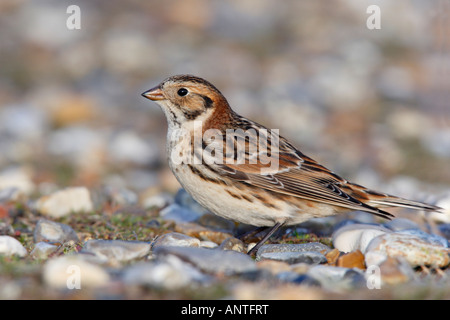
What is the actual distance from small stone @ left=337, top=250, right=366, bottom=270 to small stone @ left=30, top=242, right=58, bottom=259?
83.7 inches

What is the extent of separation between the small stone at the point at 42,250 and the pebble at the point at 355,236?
2.31 m

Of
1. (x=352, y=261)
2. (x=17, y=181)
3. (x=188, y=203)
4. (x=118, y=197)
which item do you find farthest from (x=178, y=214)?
(x=17, y=181)

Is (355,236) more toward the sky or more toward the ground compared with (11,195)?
more toward the ground

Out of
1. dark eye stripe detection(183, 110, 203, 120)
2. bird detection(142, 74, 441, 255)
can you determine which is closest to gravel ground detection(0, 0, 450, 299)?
bird detection(142, 74, 441, 255)

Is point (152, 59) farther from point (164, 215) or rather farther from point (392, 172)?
point (164, 215)

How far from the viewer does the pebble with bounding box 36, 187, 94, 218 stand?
6.39 meters

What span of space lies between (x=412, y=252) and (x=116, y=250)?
6.81 feet

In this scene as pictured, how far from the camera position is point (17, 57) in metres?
14.9

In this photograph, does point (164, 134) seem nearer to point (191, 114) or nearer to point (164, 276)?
point (191, 114)

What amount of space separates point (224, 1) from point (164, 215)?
12.5 m

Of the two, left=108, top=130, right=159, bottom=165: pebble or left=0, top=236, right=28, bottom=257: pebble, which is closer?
left=0, top=236, right=28, bottom=257: pebble

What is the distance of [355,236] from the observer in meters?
5.45

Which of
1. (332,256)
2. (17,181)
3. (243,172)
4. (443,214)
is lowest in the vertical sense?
(332,256)

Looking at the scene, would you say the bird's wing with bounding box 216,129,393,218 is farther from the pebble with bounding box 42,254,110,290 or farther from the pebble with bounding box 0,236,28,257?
the pebble with bounding box 42,254,110,290
